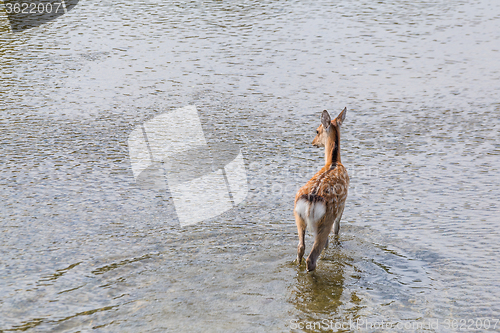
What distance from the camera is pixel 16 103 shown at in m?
8.29

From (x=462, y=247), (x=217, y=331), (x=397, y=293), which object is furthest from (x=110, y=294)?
(x=462, y=247)

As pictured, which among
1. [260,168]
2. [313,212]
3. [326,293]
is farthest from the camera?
[260,168]

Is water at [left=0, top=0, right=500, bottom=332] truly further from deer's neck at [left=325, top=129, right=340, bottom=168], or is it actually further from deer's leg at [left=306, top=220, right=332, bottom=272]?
deer's neck at [left=325, top=129, right=340, bottom=168]

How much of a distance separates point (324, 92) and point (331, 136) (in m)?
2.93

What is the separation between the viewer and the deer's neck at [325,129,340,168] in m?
5.47

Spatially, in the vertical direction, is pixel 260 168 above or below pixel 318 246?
below

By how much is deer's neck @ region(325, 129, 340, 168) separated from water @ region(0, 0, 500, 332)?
59cm

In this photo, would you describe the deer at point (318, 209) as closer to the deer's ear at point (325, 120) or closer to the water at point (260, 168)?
the water at point (260, 168)

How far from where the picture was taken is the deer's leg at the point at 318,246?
15.1 ft

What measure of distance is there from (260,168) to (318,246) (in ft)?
6.65

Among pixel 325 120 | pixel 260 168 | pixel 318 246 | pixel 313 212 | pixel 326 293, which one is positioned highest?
pixel 325 120

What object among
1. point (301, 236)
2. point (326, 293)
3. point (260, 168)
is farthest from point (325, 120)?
point (326, 293)

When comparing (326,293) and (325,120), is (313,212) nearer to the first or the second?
(326,293)

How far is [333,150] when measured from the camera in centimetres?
554
